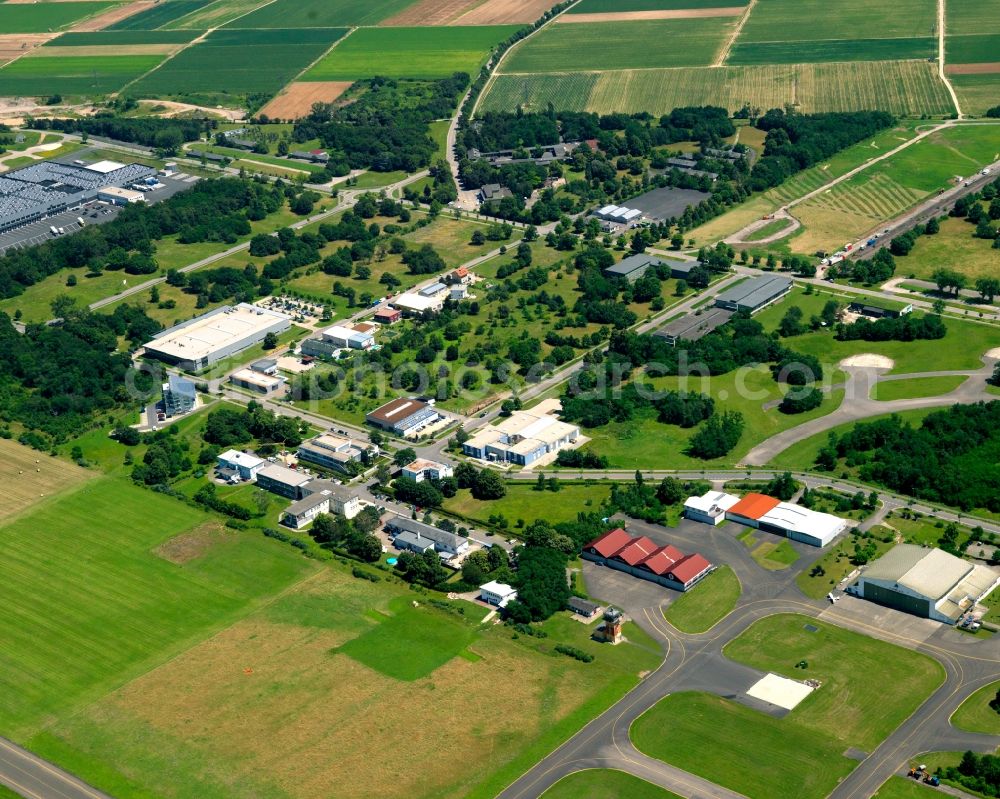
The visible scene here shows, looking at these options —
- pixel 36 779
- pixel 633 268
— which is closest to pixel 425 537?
pixel 36 779

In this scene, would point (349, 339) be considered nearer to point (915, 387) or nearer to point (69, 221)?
point (915, 387)

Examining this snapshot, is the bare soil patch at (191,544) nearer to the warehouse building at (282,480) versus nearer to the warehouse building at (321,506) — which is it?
the warehouse building at (321,506)

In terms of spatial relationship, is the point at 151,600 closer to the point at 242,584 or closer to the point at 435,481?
the point at 242,584

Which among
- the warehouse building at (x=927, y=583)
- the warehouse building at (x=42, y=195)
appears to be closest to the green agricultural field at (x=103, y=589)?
the warehouse building at (x=927, y=583)

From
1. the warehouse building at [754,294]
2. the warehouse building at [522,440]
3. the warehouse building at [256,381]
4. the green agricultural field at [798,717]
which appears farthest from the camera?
the warehouse building at [754,294]

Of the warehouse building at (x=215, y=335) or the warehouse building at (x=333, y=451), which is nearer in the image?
the warehouse building at (x=333, y=451)

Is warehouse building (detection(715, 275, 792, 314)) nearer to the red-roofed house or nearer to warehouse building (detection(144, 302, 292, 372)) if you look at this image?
the red-roofed house
